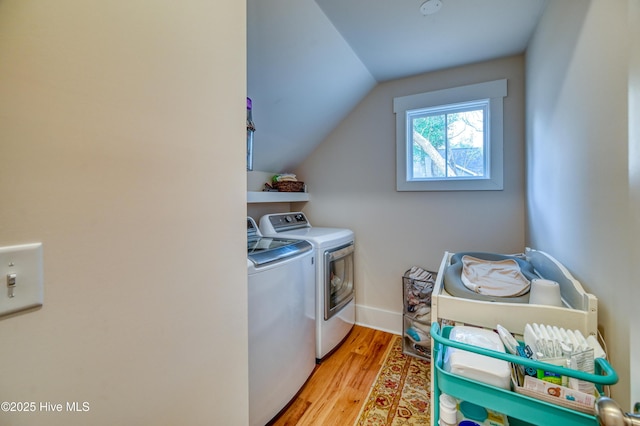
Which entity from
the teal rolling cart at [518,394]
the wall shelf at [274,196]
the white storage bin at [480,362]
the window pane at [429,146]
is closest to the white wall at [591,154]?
the teal rolling cart at [518,394]

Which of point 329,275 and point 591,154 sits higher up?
point 591,154

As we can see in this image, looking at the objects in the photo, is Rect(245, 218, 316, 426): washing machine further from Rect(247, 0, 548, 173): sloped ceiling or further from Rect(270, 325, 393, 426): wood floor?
Rect(247, 0, 548, 173): sloped ceiling

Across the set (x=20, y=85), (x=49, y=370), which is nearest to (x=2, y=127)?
(x=20, y=85)

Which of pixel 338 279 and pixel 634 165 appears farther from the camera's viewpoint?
pixel 338 279

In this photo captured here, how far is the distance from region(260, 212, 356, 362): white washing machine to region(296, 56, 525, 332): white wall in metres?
0.22

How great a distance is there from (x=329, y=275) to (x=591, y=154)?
1608mm

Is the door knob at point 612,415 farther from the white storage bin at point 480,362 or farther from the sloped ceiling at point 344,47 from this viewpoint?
the sloped ceiling at point 344,47

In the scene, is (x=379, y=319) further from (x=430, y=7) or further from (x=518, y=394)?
(x=430, y=7)

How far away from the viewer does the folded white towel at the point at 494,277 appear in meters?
1.13

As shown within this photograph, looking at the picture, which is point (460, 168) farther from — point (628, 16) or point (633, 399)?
point (633, 399)

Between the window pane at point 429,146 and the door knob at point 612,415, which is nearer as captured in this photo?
the door knob at point 612,415

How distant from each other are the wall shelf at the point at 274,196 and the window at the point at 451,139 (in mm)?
979

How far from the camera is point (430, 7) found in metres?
1.52
